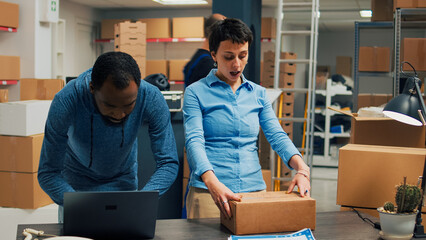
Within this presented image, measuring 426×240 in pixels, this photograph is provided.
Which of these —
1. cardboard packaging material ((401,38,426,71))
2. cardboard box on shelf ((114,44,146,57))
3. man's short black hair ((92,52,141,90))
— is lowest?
man's short black hair ((92,52,141,90))

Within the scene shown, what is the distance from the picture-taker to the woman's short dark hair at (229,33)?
5.87 feet

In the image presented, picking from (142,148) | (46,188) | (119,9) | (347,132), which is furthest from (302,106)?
(46,188)

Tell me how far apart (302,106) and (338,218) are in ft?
23.3

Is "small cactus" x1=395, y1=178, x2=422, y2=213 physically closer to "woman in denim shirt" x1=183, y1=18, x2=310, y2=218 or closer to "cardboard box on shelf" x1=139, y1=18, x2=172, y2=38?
"woman in denim shirt" x1=183, y1=18, x2=310, y2=218

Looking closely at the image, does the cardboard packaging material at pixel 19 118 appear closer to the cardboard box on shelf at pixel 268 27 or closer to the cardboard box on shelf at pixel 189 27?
the cardboard box on shelf at pixel 189 27

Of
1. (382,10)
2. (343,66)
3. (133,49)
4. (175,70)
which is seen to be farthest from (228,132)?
(343,66)

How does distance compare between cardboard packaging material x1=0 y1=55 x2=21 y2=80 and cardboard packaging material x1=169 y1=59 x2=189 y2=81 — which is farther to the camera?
cardboard packaging material x1=169 y1=59 x2=189 y2=81

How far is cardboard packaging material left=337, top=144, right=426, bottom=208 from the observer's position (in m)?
1.87

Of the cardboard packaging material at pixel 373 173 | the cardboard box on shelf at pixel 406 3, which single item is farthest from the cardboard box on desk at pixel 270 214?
the cardboard box on shelf at pixel 406 3

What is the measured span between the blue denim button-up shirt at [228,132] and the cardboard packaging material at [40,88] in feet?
7.53

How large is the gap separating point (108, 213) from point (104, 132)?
0.36 m

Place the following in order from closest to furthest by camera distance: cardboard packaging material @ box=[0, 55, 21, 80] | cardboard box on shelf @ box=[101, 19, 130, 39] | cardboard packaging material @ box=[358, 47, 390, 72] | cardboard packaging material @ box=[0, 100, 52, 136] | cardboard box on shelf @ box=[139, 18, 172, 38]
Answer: cardboard packaging material @ box=[0, 100, 52, 136] < cardboard packaging material @ box=[358, 47, 390, 72] < cardboard packaging material @ box=[0, 55, 21, 80] < cardboard box on shelf @ box=[139, 18, 172, 38] < cardboard box on shelf @ box=[101, 19, 130, 39]

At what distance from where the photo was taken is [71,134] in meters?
1.68

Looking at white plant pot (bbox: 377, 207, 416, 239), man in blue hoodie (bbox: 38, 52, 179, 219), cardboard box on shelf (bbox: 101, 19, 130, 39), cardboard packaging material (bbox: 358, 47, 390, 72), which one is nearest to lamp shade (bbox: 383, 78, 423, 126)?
white plant pot (bbox: 377, 207, 416, 239)
